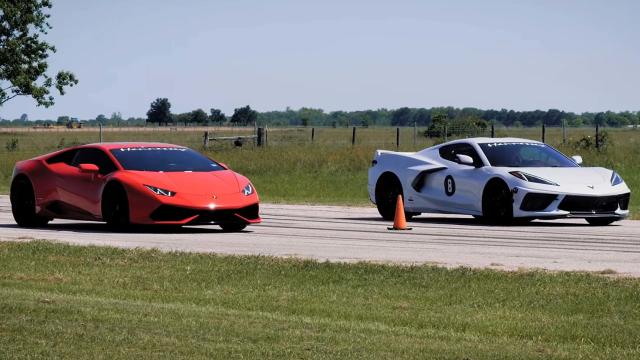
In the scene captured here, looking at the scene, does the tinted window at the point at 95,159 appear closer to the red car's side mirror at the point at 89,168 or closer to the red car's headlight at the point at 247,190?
the red car's side mirror at the point at 89,168

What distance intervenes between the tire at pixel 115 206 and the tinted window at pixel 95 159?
379mm

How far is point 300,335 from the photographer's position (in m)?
9.01

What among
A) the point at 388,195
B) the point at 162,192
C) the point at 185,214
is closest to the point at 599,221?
the point at 388,195

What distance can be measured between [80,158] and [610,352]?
12243mm

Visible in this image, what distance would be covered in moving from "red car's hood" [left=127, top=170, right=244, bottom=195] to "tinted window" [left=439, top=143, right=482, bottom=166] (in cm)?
415

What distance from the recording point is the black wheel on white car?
847 inches

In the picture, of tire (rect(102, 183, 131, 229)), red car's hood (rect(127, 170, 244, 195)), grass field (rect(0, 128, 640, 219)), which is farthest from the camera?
grass field (rect(0, 128, 640, 219))

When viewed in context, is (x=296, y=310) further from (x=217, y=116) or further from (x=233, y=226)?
(x=217, y=116)

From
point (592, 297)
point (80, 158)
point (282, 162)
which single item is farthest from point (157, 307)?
point (282, 162)

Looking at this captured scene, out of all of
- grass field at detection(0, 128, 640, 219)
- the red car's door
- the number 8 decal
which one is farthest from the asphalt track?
grass field at detection(0, 128, 640, 219)

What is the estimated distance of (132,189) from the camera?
18.0 meters

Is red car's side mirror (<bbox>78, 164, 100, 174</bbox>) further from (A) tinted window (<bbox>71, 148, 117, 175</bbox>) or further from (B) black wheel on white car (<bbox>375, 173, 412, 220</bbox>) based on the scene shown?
(B) black wheel on white car (<bbox>375, 173, 412, 220</bbox>)

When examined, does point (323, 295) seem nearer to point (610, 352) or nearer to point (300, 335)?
point (300, 335)

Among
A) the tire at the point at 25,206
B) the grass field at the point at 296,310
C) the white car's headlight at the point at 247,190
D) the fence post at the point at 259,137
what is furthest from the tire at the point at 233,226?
the fence post at the point at 259,137
